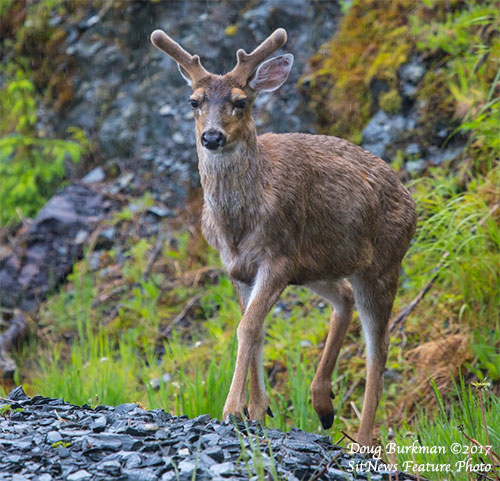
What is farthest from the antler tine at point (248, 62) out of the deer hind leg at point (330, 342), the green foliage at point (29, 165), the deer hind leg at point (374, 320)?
the green foliage at point (29, 165)

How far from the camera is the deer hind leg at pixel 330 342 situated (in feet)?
18.3

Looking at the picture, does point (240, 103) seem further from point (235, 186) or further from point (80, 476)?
point (80, 476)

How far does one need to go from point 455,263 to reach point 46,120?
6769mm

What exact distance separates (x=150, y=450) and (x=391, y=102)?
5.45 metres

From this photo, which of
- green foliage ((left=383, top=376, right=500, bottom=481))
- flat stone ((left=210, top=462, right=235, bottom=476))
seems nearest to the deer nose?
green foliage ((left=383, top=376, right=500, bottom=481))

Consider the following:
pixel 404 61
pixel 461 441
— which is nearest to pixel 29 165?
pixel 404 61

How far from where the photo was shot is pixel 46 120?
37.0 feet

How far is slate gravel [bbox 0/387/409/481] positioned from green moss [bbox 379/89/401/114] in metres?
4.74

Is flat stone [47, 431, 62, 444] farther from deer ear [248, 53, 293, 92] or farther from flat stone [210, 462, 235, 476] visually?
deer ear [248, 53, 293, 92]

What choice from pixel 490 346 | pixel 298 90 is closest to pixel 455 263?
pixel 490 346

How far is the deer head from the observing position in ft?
15.7

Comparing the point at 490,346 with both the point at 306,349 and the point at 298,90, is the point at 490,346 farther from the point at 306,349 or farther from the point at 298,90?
the point at 298,90

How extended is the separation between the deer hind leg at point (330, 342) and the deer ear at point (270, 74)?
4.18 ft

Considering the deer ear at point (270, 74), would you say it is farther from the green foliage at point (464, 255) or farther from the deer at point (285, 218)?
the green foliage at point (464, 255)
